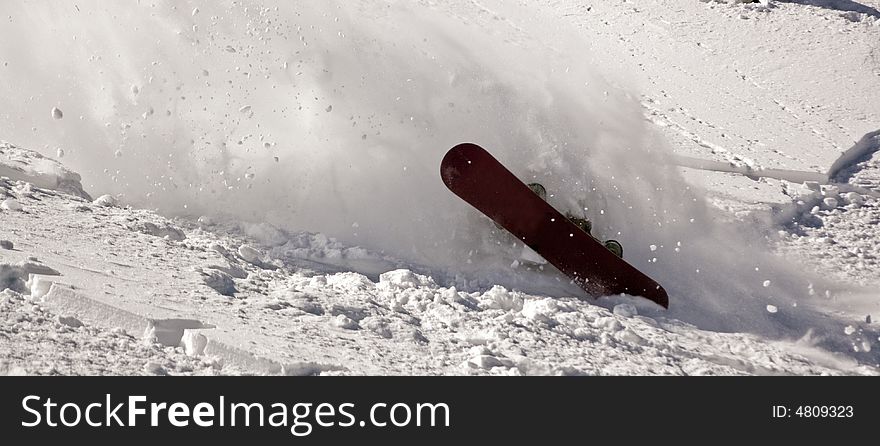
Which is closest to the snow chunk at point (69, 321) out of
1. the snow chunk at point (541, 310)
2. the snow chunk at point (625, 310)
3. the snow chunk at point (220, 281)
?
the snow chunk at point (220, 281)

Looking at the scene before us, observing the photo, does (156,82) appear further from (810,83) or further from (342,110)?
(810,83)

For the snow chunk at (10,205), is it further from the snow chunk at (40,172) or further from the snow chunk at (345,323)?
the snow chunk at (345,323)

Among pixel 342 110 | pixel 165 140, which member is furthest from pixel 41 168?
pixel 342 110

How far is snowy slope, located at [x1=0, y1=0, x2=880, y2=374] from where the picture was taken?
333 cm

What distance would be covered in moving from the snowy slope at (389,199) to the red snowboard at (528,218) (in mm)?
144

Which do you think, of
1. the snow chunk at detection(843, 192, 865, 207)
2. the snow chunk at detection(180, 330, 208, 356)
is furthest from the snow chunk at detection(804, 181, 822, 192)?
the snow chunk at detection(180, 330, 208, 356)

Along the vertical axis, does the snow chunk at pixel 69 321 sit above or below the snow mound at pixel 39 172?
below

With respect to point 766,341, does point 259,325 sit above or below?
below

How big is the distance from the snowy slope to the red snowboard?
0.47ft

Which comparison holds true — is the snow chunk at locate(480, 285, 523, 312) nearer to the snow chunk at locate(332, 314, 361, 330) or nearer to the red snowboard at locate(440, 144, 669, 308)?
the red snowboard at locate(440, 144, 669, 308)

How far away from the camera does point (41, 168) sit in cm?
472

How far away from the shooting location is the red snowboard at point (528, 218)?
164 inches

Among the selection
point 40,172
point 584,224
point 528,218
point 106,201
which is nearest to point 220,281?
point 106,201

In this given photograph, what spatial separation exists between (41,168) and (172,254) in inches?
54.6
